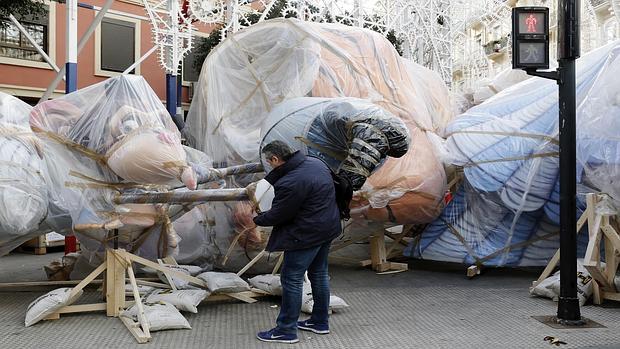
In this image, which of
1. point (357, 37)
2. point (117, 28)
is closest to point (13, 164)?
point (357, 37)

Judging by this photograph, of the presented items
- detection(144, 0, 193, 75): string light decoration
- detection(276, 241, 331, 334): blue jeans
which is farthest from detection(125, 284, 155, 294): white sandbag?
detection(144, 0, 193, 75): string light decoration

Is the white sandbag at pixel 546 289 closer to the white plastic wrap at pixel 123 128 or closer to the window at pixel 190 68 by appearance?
the white plastic wrap at pixel 123 128

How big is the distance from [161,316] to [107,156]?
142 centimetres

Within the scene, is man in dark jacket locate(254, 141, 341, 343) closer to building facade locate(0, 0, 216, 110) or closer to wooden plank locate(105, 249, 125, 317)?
wooden plank locate(105, 249, 125, 317)

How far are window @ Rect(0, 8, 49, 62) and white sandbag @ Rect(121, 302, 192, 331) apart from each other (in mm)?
13408

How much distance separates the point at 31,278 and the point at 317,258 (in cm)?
434

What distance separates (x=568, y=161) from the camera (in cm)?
538

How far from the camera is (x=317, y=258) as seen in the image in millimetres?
4820

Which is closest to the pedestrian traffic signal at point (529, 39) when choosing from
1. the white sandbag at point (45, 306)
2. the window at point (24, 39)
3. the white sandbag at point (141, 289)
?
the white sandbag at point (141, 289)

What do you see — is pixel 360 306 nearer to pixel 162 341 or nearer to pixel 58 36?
pixel 162 341

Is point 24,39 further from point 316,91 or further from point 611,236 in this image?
point 611,236

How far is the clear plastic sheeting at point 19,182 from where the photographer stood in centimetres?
510

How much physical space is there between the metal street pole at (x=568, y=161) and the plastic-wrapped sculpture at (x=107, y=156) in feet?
10.4

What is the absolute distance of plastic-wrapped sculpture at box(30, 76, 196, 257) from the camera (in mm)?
5086
